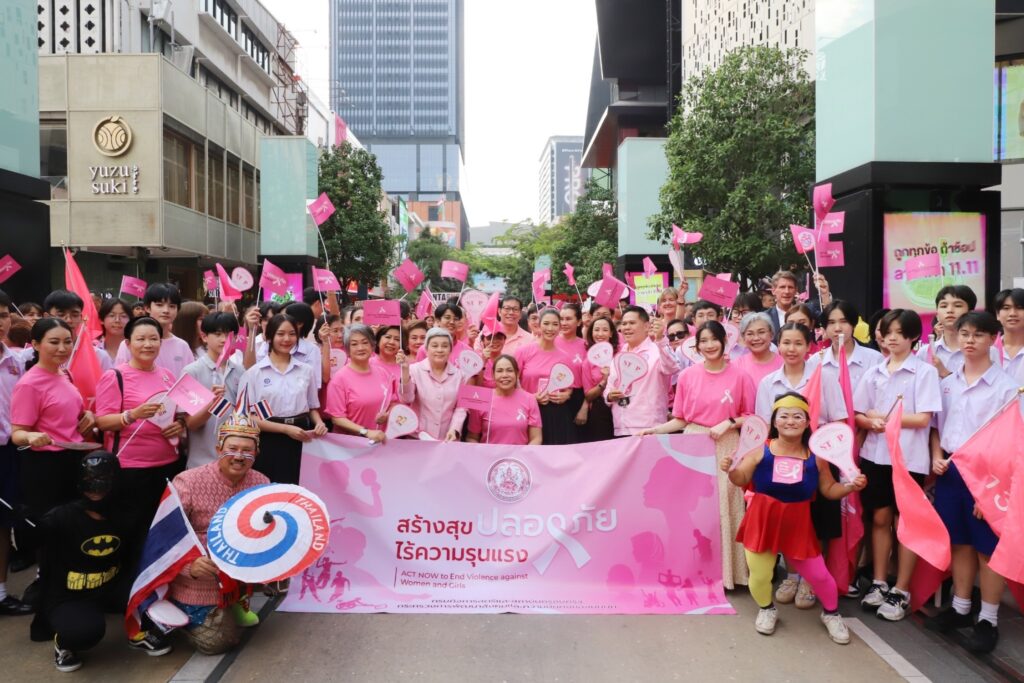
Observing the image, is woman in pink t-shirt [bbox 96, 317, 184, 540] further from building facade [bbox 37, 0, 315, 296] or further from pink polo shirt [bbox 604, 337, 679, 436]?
building facade [bbox 37, 0, 315, 296]

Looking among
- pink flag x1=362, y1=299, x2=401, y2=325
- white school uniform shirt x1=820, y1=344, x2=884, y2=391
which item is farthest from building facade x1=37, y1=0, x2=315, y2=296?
white school uniform shirt x1=820, y1=344, x2=884, y2=391

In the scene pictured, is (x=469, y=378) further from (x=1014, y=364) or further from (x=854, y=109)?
(x=854, y=109)

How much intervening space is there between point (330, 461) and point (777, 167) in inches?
658

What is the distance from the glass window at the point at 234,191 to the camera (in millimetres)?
29234

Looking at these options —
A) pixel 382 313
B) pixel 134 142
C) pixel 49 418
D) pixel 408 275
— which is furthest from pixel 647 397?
pixel 134 142

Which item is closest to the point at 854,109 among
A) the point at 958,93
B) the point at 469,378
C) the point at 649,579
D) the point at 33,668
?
the point at 958,93

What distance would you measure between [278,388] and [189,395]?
0.57 m

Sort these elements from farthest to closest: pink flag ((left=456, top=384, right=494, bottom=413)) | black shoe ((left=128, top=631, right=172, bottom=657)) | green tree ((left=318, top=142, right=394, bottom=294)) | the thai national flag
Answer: green tree ((left=318, top=142, right=394, bottom=294)) < pink flag ((left=456, top=384, right=494, bottom=413)) < black shoe ((left=128, top=631, right=172, bottom=657)) < the thai national flag

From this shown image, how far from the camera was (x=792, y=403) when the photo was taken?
184 inches

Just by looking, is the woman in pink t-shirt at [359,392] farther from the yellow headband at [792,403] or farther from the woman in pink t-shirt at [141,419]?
the yellow headband at [792,403]

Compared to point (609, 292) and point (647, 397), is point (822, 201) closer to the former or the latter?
point (609, 292)

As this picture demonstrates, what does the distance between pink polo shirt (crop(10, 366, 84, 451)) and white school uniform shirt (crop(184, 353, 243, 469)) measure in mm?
661

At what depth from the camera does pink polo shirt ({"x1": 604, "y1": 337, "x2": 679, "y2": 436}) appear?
6.02 meters

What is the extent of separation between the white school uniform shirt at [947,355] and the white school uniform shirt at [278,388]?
404 centimetres
